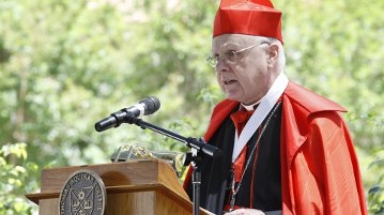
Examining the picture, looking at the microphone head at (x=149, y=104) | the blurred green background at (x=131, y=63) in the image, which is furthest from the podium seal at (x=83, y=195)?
the blurred green background at (x=131, y=63)

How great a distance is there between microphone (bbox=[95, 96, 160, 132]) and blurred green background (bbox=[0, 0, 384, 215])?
902 centimetres

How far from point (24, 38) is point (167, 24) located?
1.89 meters

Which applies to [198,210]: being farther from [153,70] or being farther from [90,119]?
[153,70]

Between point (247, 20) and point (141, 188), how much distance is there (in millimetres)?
1305

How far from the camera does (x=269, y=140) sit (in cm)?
590

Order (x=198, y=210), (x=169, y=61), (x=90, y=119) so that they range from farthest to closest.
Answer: (x=169, y=61)
(x=90, y=119)
(x=198, y=210)

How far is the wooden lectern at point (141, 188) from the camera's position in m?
4.99

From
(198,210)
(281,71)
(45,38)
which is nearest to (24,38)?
(45,38)

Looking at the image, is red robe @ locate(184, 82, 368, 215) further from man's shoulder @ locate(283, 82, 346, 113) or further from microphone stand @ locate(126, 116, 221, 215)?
microphone stand @ locate(126, 116, 221, 215)

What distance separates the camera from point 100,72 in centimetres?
1577

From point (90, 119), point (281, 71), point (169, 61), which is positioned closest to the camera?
point (281, 71)

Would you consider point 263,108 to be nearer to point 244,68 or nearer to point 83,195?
point 244,68

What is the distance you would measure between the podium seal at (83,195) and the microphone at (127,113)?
0.69 feet

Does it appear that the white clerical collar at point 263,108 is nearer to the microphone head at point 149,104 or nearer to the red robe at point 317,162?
the red robe at point 317,162
